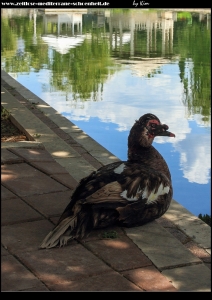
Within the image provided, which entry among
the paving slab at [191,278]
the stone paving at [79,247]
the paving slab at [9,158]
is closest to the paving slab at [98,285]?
the stone paving at [79,247]

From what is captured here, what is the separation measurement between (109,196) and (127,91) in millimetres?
8110

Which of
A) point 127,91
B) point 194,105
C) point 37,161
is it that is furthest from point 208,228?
point 127,91

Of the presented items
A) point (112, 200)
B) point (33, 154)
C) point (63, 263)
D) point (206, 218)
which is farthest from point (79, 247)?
point (33, 154)

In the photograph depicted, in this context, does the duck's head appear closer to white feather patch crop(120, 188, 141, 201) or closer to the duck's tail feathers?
white feather patch crop(120, 188, 141, 201)

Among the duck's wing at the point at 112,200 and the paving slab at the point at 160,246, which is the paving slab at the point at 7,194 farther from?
the paving slab at the point at 160,246

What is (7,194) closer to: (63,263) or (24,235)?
(24,235)

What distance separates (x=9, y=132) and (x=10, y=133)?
46 mm

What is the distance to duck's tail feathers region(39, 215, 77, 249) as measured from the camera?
4824 mm

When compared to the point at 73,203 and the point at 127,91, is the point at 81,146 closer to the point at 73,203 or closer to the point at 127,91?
the point at 73,203

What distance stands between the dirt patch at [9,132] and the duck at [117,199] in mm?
2760

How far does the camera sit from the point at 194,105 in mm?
11422

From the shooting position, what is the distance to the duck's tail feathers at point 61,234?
4824 millimetres

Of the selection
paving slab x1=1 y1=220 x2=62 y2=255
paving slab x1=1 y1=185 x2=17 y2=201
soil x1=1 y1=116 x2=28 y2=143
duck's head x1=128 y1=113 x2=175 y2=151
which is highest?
duck's head x1=128 y1=113 x2=175 y2=151

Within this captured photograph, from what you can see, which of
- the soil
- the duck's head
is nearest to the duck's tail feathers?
the duck's head
